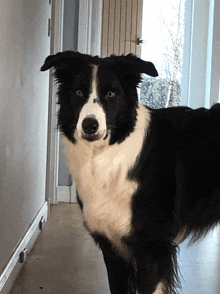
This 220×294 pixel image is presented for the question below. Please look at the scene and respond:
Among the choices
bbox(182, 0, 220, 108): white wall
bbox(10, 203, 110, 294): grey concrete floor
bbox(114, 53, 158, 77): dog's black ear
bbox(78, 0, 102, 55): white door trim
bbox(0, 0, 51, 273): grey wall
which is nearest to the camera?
bbox(114, 53, 158, 77): dog's black ear

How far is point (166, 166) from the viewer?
1.49 metres

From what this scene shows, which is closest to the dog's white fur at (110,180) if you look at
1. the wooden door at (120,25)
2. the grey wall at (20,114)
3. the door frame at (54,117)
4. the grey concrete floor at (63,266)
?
the grey wall at (20,114)

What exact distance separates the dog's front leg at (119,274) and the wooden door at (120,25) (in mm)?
3238

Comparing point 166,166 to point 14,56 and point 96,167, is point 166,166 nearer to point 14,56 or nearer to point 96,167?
point 96,167

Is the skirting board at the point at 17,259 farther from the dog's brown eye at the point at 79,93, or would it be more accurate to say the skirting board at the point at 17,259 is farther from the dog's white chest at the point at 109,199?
the dog's brown eye at the point at 79,93

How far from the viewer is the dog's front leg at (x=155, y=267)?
143 cm

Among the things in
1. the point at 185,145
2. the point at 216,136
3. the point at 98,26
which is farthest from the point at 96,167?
the point at 98,26

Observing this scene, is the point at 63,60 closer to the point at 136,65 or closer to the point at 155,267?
the point at 136,65

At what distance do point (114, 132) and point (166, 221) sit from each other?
1.39ft

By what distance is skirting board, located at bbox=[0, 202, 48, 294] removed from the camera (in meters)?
1.67

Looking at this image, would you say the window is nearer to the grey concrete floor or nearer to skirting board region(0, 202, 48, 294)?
the grey concrete floor

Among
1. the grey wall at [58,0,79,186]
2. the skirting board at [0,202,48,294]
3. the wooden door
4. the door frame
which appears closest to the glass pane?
the wooden door

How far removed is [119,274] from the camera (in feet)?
5.36

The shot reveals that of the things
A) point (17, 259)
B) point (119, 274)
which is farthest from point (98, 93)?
point (17, 259)
